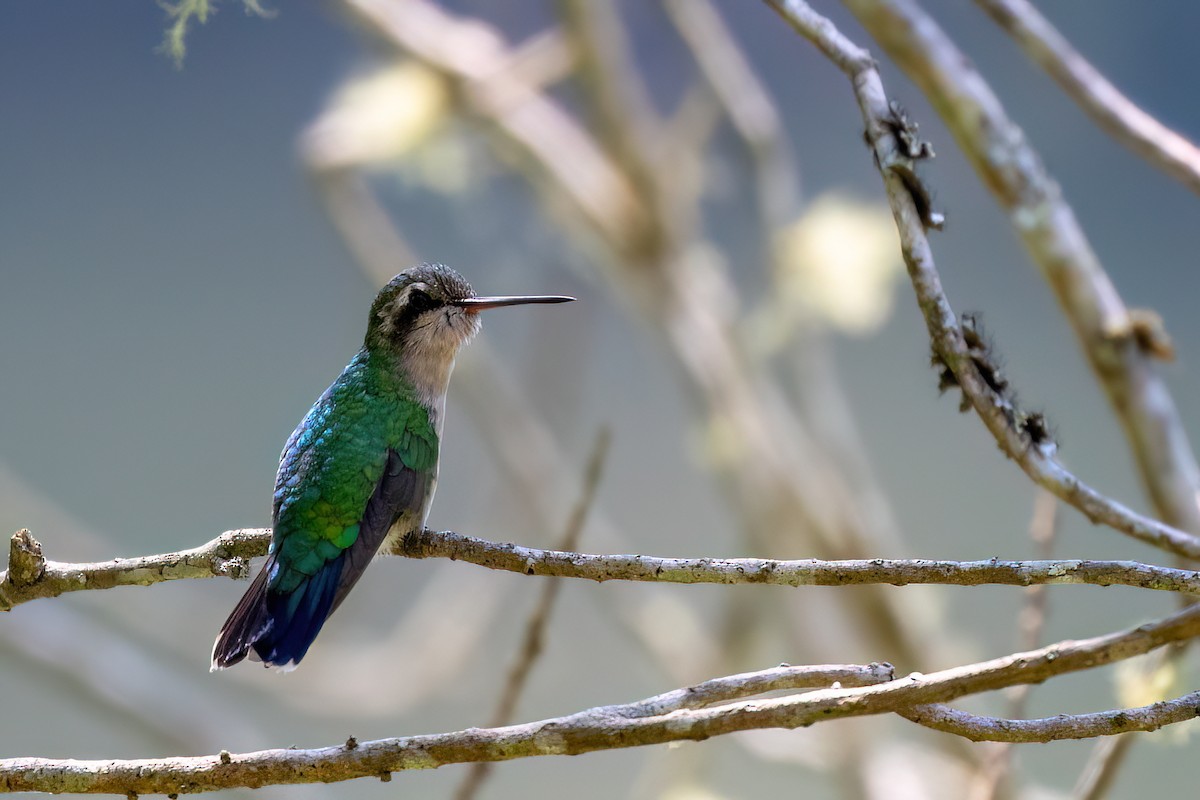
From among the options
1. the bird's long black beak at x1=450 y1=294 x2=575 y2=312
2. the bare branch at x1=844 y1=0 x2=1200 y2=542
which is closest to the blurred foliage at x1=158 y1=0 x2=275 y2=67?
the bird's long black beak at x1=450 y1=294 x2=575 y2=312

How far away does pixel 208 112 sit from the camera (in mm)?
5668

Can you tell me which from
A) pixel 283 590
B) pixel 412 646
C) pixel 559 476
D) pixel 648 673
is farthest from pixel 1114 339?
pixel 648 673

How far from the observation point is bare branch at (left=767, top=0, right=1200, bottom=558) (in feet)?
4.04

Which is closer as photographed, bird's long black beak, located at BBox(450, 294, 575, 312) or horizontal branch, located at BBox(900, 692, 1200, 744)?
horizontal branch, located at BBox(900, 692, 1200, 744)

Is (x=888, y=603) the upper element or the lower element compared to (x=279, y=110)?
lower

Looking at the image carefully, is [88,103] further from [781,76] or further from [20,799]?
[20,799]

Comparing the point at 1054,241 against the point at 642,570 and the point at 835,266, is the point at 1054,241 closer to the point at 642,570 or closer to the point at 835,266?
the point at 642,570

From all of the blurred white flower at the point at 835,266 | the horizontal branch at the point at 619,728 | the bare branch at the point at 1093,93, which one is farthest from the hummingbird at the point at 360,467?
the blurred white flower at the point at 835,266

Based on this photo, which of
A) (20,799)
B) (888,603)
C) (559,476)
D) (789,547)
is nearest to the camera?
(888,603)

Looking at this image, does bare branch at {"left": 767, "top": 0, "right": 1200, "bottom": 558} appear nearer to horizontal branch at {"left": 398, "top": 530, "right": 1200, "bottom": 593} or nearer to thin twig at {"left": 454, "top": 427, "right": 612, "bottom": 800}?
horizontal branch at {"left": 398, "top": 530, "right": 1200, "bottom": 593}

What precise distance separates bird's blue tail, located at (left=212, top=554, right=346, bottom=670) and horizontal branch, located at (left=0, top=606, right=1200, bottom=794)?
0.64ft

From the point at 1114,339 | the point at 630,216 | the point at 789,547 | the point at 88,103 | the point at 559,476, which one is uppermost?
the point at 88,103

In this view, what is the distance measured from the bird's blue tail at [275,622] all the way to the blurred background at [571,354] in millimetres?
1278

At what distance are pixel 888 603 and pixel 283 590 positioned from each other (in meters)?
1.99
